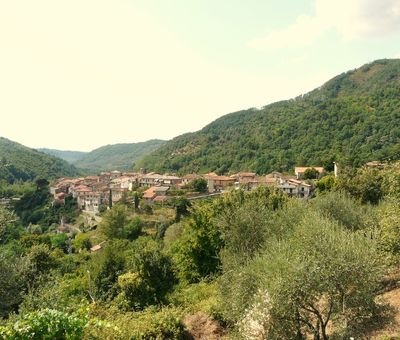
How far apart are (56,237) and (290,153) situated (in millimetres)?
69505

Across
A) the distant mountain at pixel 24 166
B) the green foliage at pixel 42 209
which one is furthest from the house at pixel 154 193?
the distant mountain at pixel 24 166

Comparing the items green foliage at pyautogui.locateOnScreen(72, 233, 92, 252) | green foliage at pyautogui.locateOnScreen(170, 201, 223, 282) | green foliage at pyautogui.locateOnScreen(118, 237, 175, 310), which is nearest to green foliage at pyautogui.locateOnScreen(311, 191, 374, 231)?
green foliage at pyautogui.locateOnScreen(170, 201, 223, 282)

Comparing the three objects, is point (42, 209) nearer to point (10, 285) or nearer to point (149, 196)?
point (149, 196)

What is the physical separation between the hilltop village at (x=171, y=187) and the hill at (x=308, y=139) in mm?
11462

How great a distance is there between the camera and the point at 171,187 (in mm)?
90375

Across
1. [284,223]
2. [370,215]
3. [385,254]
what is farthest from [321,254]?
[370,215]

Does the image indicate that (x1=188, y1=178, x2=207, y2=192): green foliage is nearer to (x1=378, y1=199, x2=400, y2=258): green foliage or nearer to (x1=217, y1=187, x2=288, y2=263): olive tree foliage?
(x1=217, y1=187, x2=288, y2=263): olive tree foliage

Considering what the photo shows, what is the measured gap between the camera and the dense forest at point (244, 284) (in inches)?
376

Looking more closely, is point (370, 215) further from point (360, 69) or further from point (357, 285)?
point (360, 69)

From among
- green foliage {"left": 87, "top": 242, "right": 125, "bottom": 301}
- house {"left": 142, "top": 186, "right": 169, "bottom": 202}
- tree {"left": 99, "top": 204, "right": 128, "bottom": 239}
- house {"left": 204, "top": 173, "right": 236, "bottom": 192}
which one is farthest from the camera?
house {"left": 204, "top": 173, "right": 236, "bottom": 192}

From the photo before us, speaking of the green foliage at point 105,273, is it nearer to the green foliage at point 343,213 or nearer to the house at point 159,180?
the green foliage at point 343,213

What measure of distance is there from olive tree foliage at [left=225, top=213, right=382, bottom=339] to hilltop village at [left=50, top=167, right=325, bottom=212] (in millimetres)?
55736

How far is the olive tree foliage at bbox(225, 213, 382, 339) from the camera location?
9.53 meters

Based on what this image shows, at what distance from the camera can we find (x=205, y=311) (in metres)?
15.4
